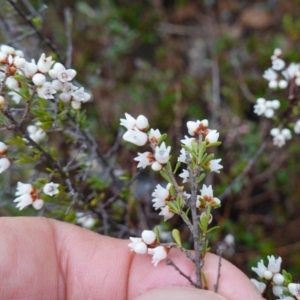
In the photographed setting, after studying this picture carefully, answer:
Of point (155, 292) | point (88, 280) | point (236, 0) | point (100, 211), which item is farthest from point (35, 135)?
point (236, 0)

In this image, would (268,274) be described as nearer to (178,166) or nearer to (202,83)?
(178,166)

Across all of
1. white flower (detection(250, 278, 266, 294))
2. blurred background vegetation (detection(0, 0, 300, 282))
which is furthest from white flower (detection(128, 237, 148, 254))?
blurred background vegetation (detection(0, 0, 300, 282))

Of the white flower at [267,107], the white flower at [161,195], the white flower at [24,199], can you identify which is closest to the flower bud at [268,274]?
the white flower at [161,195]

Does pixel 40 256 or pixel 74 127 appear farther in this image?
pixel 74 127

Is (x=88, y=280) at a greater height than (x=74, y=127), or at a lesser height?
lesser

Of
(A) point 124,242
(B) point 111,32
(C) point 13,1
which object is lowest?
(A) point 124,242

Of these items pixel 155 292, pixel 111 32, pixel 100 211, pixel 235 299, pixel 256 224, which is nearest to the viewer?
pixel 155 292

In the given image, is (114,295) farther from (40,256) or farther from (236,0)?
(236,0)
